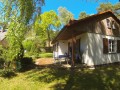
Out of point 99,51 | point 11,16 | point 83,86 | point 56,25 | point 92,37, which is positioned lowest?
point 83,86

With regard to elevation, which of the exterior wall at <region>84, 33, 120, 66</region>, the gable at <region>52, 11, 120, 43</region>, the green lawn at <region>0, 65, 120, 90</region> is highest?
the gable at <region>52, 11, 120, 43</region>

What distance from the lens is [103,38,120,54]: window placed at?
19.8 meters

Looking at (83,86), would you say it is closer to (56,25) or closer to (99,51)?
(99,51)

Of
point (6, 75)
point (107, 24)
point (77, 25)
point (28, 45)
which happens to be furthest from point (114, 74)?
point (28, 45)

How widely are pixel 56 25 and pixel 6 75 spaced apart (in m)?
37.2

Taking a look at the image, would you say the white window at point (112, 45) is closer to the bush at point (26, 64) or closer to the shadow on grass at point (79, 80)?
the shadow on grass at point (79, 80)

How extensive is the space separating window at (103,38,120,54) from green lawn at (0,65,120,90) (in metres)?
4.69

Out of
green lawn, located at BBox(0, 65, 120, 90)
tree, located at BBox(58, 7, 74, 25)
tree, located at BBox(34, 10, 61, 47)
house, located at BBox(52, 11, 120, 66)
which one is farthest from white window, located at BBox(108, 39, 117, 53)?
tree, located at BBox(58, 7, 74, 25)

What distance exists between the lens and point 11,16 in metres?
15.5

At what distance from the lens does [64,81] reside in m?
13.6

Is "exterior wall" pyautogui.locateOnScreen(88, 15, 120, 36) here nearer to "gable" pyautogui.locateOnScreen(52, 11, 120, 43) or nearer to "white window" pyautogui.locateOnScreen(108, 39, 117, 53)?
"gable" pyautogui.locateOnScreen(52, 11, 120, 43)

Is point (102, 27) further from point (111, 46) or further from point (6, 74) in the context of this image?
point (6, 74)

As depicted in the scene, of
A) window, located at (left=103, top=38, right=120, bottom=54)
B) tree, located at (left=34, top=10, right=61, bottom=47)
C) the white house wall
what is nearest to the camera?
window, located at (left=103, top=38, right=120, bottom=54)

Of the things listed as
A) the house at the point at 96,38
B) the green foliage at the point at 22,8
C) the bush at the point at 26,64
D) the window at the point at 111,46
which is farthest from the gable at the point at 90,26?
the bush at the point at 26,64
